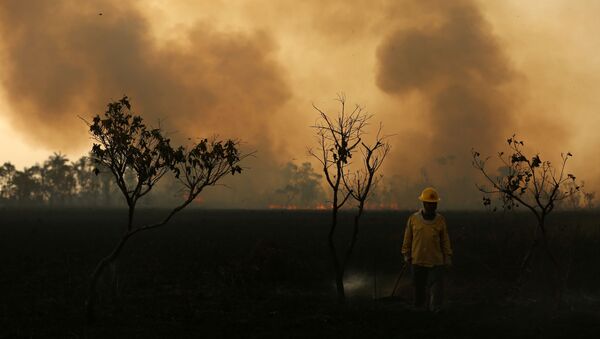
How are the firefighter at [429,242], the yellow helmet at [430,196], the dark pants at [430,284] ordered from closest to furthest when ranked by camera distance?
the yellow helmet at [430,196] → the firefighter at [429,242] → the dark pants at [430,284]

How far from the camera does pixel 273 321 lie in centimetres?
1348

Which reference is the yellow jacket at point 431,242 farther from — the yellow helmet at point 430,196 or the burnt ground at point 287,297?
the burnt ground at point 287,297

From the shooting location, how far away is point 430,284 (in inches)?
516

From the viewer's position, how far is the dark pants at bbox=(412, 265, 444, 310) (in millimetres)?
12773

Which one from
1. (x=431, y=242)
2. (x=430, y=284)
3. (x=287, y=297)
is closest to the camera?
(x=431, y=242)

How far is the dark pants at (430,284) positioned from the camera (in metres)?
12.8

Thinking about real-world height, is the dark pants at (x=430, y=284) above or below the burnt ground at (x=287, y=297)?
above

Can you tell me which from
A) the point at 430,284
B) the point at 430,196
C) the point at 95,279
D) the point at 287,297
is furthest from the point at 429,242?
the point at 95,279

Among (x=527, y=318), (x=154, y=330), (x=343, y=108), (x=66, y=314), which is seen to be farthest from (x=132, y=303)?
(x=527, y=318)

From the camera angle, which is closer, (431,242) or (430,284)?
(431,242)

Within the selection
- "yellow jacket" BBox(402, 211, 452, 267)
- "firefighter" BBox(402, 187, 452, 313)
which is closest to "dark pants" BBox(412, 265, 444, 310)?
"firefighter" BBox(402, 187, 452, 313)

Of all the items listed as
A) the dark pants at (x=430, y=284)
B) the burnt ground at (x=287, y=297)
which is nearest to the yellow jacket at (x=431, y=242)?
the dark pants at (x=430, y=284)

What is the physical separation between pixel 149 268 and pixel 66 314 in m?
10.9

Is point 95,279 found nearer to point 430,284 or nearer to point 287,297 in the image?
point 287,297
